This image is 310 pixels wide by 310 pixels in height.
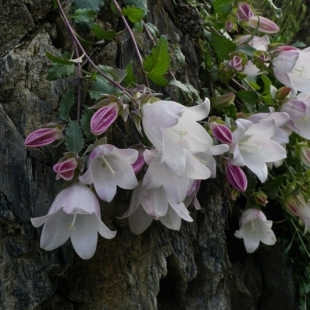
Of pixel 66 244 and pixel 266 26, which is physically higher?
pixel 266 26

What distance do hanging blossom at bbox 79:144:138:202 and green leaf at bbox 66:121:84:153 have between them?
42 mm

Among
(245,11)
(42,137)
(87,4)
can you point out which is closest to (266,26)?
(245,11)

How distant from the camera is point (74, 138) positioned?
87 cm

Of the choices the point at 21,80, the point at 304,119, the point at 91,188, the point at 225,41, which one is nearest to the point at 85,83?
the point at 21,80

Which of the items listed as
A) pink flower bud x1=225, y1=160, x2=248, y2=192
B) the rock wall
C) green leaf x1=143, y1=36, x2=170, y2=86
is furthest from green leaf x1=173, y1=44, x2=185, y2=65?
pink flower bud x1=225, y1=160, x2=248, y2=192

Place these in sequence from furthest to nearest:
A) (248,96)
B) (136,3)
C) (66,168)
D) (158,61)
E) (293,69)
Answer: (248,96) < (293,69) < (136,3) < (158,61) < (66,168)

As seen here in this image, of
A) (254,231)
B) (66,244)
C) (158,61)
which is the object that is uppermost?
(158,61)

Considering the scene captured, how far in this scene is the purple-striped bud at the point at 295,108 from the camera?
3.62ft

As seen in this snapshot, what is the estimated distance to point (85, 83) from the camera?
1.05 m

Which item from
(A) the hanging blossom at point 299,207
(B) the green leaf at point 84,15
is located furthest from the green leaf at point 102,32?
(A) the hanging blossom at point 299,207

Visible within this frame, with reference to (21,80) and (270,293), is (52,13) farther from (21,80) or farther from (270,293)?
(270,293)

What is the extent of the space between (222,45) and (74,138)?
564 millimetres

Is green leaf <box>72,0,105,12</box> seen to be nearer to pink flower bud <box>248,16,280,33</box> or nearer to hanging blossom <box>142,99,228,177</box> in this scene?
hanging blossom <box>142,99,228,177</box>

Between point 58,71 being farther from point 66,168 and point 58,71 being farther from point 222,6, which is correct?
point 222,6
